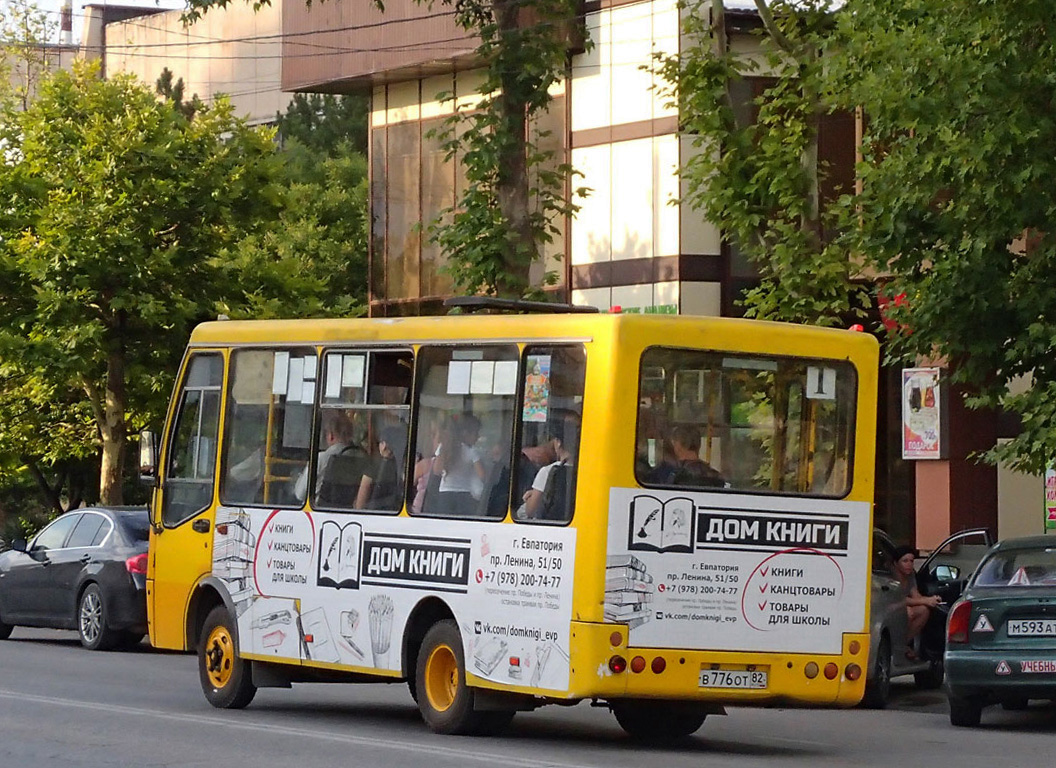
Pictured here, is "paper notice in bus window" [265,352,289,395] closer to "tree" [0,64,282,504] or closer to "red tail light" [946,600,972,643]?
"red tail light" [946,600,972,643]

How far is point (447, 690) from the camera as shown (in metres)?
13.4

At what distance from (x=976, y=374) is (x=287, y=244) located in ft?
129

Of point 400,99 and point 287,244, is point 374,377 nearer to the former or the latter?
point 400,99

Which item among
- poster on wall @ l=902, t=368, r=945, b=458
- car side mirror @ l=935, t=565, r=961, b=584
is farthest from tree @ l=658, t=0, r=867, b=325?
poster on wall @ l=902, t=368, r=945, b=458

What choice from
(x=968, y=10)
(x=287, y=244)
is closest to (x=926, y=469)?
(x=968, y=10)

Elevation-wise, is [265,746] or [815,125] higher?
[815,125]

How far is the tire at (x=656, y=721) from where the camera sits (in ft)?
44.8

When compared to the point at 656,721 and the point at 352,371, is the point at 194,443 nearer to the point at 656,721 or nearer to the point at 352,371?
the point at 352,371

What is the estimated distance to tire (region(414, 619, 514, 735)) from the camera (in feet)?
42.9

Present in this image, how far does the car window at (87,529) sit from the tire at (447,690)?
9947 millimetres

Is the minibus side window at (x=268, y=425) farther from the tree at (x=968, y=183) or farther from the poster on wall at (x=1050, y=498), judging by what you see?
the poster on wall at (x=1050, y=498)

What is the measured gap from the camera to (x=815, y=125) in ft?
73.0

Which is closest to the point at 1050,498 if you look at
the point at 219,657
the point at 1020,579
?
the point at 1020,579

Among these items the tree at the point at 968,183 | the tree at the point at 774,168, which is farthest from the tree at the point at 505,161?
the tree at the point at 968,183
